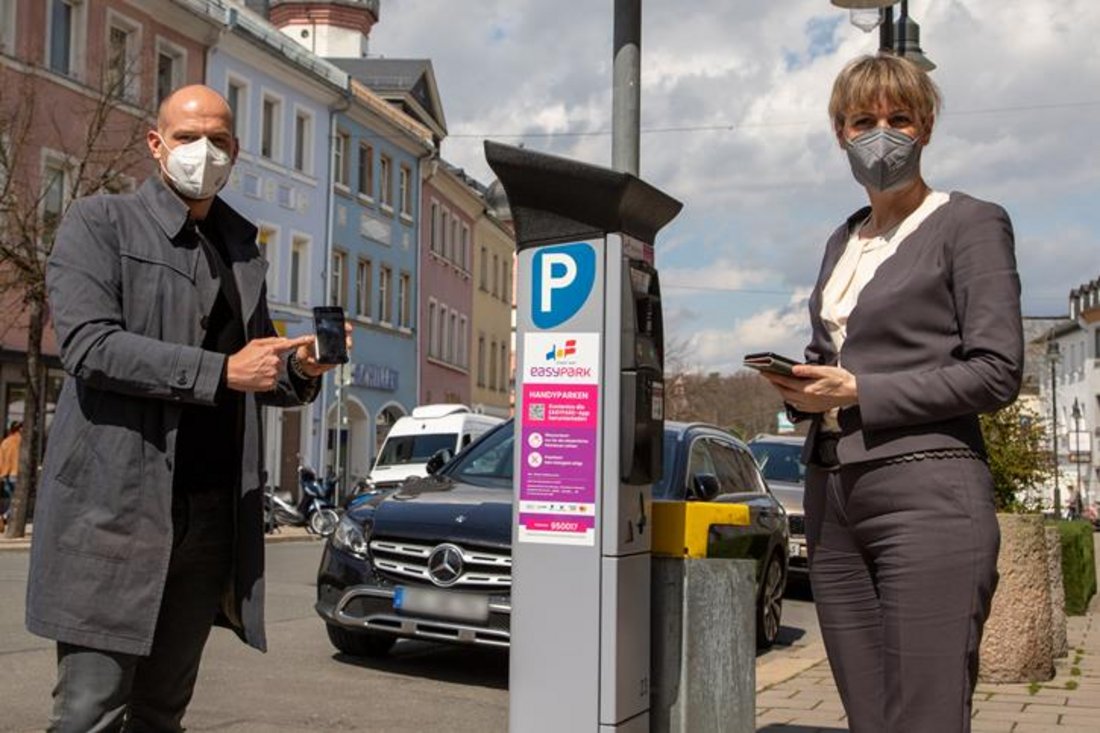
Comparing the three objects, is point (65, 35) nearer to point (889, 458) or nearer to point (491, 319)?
point (889, 458)

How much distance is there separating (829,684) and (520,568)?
3687 mm

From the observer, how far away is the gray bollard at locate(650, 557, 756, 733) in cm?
465

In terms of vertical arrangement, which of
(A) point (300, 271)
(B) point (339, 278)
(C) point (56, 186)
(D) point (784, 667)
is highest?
(B) point (339, 278)

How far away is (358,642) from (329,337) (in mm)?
5967

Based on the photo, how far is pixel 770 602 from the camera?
11086mm

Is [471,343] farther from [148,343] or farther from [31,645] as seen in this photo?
[148,343]

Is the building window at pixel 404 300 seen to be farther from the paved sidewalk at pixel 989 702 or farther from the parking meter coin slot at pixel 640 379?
the parking meter coin slot at pixel 640 379

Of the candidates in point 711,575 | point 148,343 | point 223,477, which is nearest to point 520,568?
point 711,575

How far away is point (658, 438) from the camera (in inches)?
189

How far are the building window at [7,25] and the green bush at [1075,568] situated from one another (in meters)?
20.1

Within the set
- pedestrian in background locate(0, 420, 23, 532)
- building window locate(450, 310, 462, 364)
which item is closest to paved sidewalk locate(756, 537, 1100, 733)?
pedestrian in background locate(0, 420, 23, 532)

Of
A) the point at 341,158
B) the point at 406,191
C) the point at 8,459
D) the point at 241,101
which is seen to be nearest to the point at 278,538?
the point at 8,459

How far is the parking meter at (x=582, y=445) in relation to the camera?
4570mm

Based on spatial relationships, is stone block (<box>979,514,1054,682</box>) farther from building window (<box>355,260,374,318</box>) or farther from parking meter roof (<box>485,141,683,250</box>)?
building window (<box>355,260,374,318</box>)
